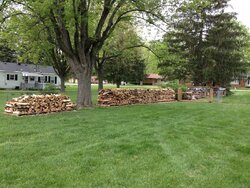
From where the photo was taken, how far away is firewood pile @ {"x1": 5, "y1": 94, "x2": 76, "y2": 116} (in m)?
9.69

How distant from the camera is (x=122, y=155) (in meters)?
4.91

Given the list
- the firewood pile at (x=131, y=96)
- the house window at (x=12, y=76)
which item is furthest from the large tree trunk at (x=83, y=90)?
the house window at (x=12, y=76)

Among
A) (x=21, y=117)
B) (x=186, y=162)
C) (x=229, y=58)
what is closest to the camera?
(x=186, y=162)

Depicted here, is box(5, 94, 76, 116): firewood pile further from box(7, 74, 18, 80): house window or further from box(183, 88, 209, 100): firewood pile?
box(7, 74, 18, 80): house window

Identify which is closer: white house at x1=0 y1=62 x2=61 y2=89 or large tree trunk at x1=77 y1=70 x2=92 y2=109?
large tree trunk at x1=77 y1=70 x2=92 y2=109

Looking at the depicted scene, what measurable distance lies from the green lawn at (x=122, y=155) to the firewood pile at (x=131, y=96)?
571cm

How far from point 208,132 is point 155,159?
3014 mm

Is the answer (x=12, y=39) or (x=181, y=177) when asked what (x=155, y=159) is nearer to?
(x=181, y=177)

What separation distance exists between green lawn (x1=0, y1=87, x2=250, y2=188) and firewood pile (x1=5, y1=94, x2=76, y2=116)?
1.63 m

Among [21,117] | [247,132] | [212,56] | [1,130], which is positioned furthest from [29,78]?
[247,132]

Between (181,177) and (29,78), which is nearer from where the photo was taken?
(181,177)

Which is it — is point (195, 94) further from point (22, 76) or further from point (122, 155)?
point (22, 76)

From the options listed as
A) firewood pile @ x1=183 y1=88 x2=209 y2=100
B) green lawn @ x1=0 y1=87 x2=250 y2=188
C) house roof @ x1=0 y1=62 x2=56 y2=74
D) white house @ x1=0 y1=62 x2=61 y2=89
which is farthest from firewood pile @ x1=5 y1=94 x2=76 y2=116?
white house @ x1=0 y1=62 x2=61 y2=89

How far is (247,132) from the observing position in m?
7.38
